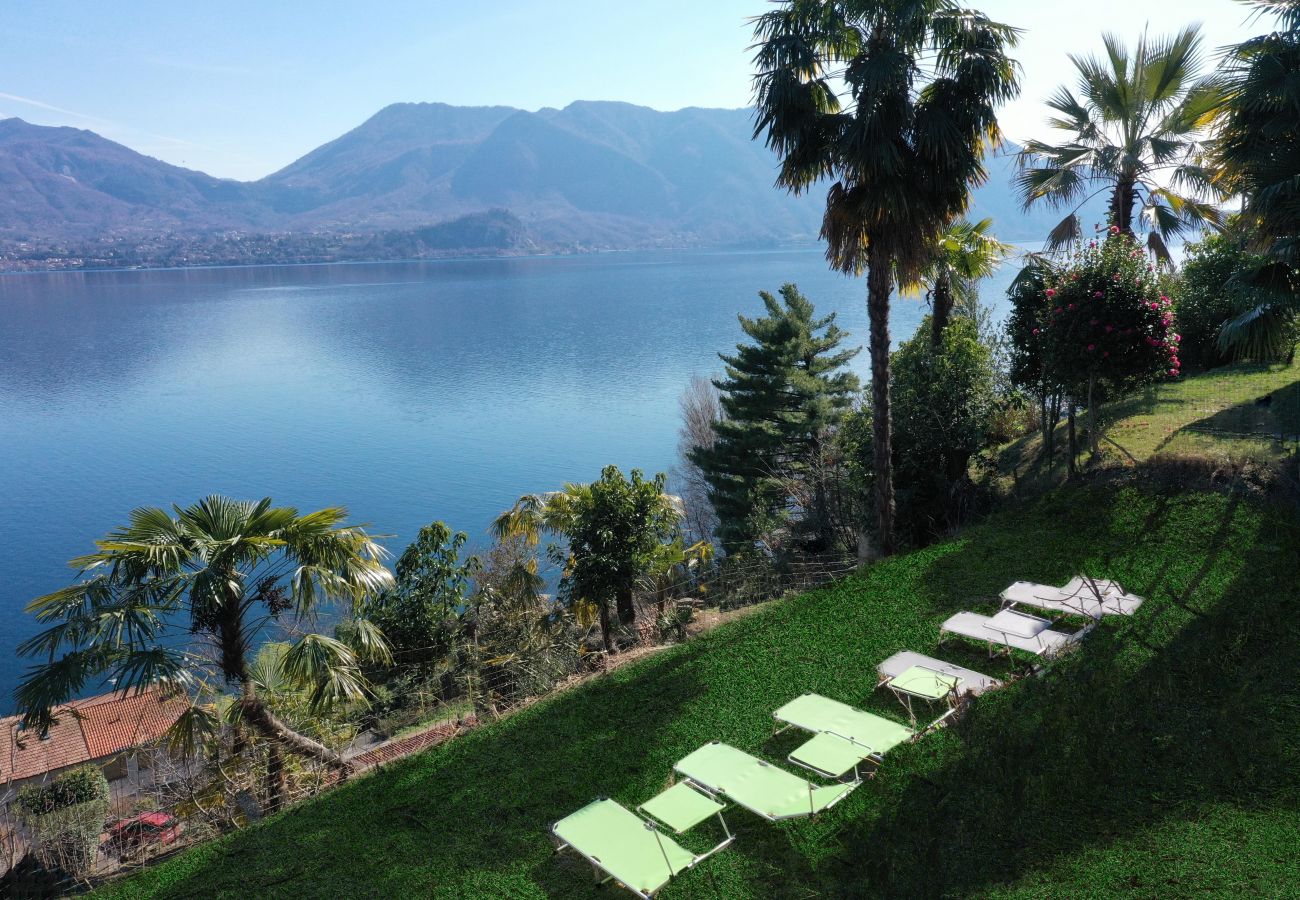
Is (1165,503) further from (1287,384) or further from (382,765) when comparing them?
(382,765)

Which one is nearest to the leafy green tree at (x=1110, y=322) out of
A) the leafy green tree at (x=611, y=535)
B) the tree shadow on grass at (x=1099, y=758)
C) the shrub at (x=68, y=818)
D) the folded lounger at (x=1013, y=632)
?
the tree shadow on grass at (x=1099, y=758)

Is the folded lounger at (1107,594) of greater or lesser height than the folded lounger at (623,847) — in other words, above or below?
above

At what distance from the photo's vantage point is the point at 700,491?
4109cm

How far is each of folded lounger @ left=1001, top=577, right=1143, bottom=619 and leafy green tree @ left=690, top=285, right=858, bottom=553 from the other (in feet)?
49.1

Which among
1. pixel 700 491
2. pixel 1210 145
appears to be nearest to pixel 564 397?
pixel 700 491

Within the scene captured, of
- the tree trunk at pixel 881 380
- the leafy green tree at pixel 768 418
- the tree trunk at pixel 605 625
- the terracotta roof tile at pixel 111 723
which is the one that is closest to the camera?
the tree trunk at pixel 881 380

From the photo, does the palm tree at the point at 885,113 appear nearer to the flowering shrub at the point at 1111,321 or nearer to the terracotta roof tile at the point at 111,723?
the flowering shrub at the point at 1111,321

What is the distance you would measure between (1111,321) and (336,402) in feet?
203

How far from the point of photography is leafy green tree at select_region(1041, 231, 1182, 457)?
1073 centimetres

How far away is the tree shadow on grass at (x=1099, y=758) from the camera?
5.73 m

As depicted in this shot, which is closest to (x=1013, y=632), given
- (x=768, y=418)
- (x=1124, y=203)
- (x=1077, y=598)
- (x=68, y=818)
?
(x=1077, y=598)

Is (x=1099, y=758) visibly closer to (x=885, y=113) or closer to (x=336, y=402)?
(x=885, y=113)

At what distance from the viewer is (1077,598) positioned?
8.98 metres

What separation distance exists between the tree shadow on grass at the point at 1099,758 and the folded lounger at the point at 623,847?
3.84 ft
